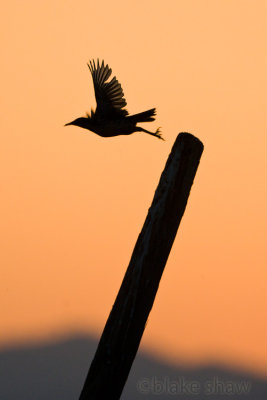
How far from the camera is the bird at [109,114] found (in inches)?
340

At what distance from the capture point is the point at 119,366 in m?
4.93

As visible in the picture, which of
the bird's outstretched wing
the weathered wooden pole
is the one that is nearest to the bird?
the bird's outstretched wing

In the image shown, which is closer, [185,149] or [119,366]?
[119,366]

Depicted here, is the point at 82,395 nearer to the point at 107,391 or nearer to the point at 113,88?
the point at 107,391

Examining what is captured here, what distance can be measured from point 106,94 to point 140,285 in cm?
479

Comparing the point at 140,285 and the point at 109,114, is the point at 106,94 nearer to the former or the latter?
the point at 109,114

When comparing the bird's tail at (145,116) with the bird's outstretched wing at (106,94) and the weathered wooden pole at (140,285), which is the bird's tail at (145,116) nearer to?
the bird's outstretched wing at (106,94)

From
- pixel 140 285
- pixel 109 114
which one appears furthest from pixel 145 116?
pixel 140 285

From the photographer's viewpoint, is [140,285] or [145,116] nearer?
[140,285]

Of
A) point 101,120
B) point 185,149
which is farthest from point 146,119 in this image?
point 185,149

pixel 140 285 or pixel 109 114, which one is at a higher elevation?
pixel 109 114

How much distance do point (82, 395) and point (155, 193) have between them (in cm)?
151

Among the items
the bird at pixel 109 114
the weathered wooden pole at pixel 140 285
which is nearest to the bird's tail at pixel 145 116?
the bird at pixel 109 114

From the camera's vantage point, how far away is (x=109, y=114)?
8969 mm
